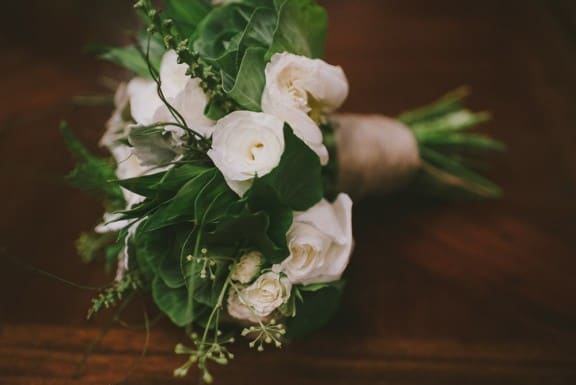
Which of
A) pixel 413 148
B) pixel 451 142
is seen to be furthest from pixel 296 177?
pixel 451 142

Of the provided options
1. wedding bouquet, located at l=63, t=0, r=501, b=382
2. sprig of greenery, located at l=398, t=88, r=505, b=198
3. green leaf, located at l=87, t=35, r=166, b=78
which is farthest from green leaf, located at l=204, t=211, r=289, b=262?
sprig of greenery, located at l=398, t=88, r=505, b=198

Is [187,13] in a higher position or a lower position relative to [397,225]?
higher

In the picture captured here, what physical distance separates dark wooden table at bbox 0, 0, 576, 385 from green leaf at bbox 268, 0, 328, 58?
29cm

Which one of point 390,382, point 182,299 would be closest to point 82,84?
point 182,299

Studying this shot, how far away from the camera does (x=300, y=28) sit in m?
0.61

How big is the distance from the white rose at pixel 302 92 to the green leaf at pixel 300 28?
2cm

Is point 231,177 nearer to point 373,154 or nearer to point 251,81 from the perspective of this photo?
point 251,81

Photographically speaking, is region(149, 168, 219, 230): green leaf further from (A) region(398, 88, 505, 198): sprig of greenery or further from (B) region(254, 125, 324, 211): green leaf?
(A) region(398, 88, 505, 198): sprig of greenery

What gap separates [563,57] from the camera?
110cm

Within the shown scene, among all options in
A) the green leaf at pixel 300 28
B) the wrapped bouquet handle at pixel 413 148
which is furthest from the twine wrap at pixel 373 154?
the green leaf at pixel 300 28

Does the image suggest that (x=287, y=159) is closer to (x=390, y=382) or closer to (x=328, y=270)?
(x=328, y=270)

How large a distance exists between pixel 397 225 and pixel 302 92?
33cm

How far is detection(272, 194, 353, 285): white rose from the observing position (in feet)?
1.80

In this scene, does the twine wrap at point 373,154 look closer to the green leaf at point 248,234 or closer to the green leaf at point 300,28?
the green leaf at point 300,28
